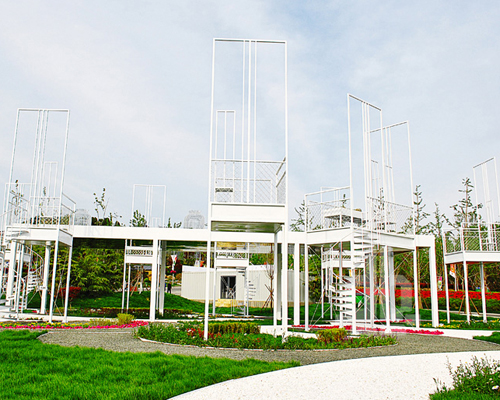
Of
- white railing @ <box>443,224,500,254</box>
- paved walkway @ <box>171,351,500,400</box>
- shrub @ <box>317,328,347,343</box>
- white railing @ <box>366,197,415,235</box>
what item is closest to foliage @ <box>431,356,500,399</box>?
paved walkway @ <box>171,351,500,400</box>

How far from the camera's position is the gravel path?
7902mm

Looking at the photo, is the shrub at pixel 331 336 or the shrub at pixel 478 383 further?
the shrub at pixel 331 336

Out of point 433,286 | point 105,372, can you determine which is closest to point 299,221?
point 433,286

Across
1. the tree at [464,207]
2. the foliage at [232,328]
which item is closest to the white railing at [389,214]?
the foliage at [232,328]

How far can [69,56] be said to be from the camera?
1291 cm

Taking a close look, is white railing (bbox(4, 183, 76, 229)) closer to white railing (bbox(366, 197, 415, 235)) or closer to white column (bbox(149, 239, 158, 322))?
white column (bbox(149, 239, 158, 322))

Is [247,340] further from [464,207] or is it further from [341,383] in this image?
[464,207]

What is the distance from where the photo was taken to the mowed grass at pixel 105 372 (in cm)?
521

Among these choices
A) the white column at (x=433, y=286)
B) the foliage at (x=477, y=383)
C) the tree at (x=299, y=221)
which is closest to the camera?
the foliage at (x=477, y=383)

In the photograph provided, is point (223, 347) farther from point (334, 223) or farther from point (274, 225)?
point (334, 223)

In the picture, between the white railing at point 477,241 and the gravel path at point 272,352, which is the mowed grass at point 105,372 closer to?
the gravel path at point 272,352

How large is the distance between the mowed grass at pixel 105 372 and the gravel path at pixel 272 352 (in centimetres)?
88

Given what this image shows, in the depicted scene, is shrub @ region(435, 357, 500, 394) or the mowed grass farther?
the mowed grass

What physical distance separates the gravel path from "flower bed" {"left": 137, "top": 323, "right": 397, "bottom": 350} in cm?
32
